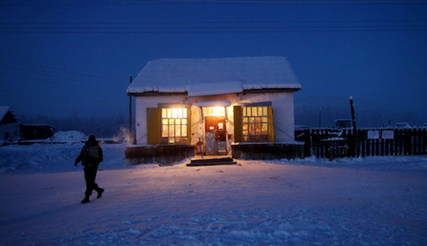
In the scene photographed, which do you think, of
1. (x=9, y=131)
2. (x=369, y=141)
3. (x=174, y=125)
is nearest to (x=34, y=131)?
(x=9, y=131)

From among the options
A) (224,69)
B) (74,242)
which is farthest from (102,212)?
(224,69)

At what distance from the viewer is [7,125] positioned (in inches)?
1425

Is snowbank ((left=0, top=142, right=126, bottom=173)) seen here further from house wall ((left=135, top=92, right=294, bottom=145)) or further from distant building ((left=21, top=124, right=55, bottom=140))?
distant building ((left=21, top=124, right=55, bottom=140))

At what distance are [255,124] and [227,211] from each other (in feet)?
28.3

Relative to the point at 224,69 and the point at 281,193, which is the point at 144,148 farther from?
the point at 281,193

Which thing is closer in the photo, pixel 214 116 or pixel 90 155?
pixel 90 155

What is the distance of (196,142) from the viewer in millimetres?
13383

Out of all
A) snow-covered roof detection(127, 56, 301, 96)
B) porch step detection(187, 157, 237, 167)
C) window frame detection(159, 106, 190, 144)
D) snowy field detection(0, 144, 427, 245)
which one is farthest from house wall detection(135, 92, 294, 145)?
snowy field detection(0, 144, 427, 245)

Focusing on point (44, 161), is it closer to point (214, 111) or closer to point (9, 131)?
point (214, 111)

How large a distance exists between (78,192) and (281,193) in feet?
19.1

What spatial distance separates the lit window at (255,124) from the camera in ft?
42.4

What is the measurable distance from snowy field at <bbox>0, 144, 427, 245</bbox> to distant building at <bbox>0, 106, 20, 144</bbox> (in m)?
33.6

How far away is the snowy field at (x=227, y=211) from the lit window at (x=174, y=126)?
4.38 meters

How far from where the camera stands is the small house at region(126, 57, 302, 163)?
12.5 metres
